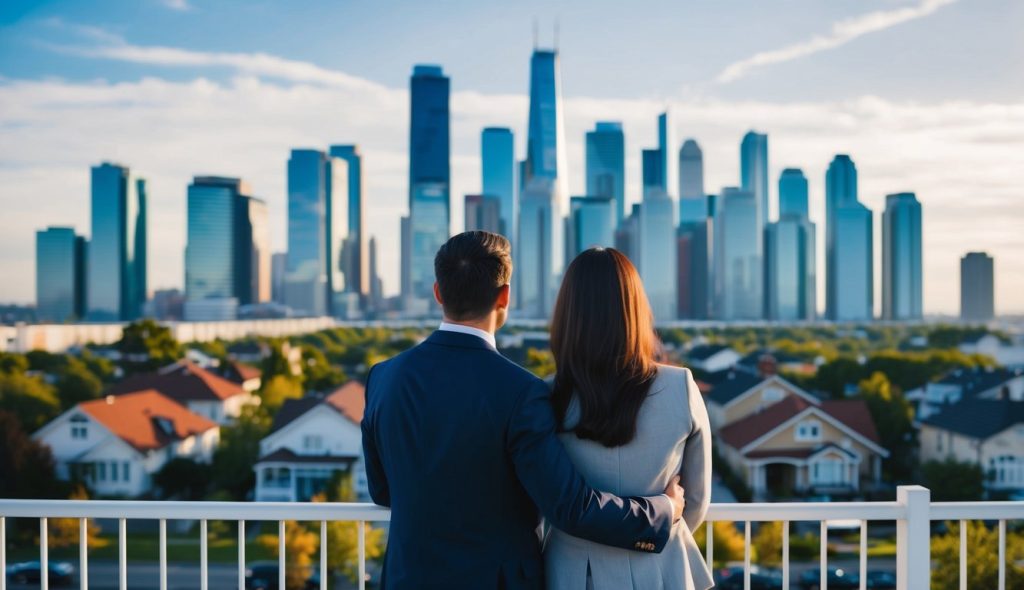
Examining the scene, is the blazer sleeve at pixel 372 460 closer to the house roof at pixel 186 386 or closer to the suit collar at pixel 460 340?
the suit collar at pixel 460 340

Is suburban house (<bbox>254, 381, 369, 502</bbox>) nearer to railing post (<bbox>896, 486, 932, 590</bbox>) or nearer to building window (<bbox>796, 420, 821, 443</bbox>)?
building window (<bbox>796, 420, 821, 443</bbox>)

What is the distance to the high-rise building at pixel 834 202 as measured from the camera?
11119cm

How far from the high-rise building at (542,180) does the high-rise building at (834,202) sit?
130 ft

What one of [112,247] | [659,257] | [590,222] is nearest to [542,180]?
[590,222]

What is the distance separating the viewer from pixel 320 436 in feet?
63.8

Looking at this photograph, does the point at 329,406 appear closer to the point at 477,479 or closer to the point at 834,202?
Answer: the point at 477,479

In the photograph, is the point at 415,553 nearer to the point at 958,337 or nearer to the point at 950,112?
the point at 950,112

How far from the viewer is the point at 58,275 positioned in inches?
4107

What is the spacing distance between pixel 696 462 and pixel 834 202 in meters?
123

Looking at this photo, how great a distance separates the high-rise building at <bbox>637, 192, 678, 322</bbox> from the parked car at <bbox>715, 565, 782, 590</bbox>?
9056cm

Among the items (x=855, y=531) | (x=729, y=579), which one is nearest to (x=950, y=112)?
(x=855, y=531)

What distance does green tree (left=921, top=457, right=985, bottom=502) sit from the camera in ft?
58.4

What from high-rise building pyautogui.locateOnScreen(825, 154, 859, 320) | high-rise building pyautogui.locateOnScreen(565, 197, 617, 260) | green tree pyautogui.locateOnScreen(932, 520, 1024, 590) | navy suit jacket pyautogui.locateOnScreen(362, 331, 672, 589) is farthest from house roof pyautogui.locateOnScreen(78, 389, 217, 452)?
high-rise building pyautogui.locateOnScreen(825, 154, 859, 320)

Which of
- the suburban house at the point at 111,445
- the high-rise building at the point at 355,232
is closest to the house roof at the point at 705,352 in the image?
the suburban house at the point at 111,445
